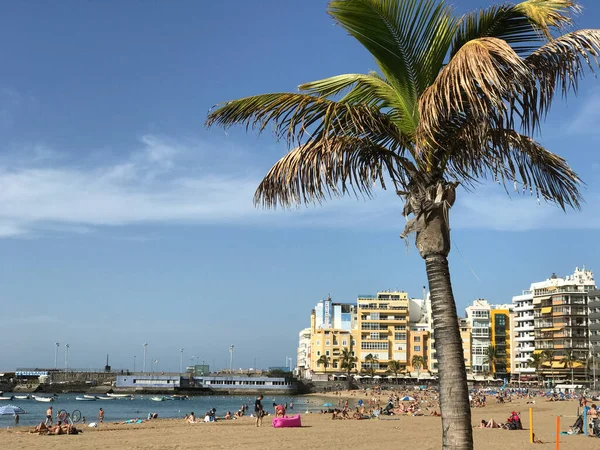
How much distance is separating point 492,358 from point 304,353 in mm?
48025

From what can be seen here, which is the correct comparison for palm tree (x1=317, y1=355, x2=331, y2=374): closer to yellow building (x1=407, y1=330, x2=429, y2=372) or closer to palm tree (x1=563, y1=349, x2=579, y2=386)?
yellow building (x1=407, y1=330, x2=429, y2=372)

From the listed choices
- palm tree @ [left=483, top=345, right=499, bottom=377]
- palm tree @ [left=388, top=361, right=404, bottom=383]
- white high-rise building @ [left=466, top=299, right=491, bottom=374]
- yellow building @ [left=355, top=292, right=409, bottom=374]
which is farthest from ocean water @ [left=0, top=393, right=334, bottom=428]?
palm tree @ [left=483, top=345, right=499, bottom=377]

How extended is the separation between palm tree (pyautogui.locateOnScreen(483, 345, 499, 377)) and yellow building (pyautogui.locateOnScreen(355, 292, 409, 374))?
1430 centimetres

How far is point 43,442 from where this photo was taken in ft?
98.7

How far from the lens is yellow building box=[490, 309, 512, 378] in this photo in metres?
121

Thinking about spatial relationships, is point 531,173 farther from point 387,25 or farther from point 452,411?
point 452,411

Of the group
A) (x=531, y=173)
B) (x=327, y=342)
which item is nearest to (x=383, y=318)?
(x=327, y=342)

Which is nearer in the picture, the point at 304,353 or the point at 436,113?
the point at 436,113

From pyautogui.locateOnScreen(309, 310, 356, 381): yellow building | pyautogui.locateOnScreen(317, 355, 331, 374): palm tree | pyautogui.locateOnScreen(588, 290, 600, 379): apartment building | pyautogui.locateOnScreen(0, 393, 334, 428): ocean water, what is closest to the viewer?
pyautogui.locateOnScreen(0, 393, 334, 428): ocean water

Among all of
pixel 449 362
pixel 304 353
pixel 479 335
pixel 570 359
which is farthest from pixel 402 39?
pixel 304 353

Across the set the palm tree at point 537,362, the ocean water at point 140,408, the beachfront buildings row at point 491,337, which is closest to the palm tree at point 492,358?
the beachfront buildings row at point 491,337

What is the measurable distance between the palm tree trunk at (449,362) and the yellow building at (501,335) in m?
121

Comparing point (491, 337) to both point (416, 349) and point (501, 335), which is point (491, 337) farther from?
point (416, 349)

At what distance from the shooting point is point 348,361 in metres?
118
